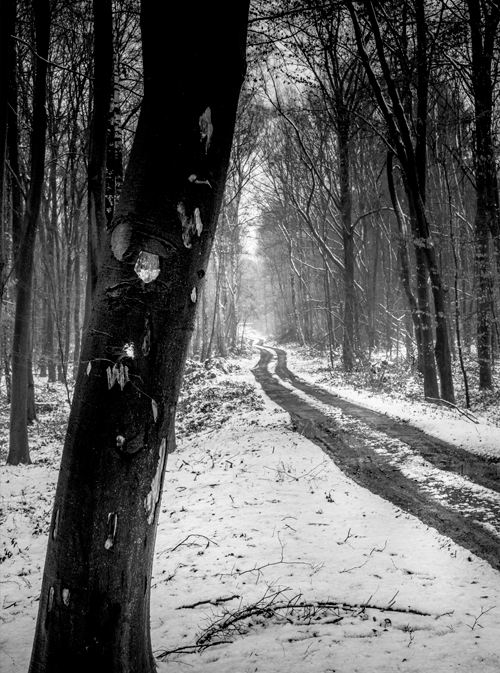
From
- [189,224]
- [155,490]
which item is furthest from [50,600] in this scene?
[189,224]

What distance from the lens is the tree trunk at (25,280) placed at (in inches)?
328

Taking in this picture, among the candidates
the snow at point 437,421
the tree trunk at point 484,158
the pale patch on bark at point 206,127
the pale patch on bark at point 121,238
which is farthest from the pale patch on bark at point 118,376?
the tree trunk at point 484,158

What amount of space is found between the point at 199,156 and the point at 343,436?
7500 mm

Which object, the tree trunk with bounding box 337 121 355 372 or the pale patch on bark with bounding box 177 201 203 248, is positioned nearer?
the pale patch on bark with bounding box 177 201 203 248

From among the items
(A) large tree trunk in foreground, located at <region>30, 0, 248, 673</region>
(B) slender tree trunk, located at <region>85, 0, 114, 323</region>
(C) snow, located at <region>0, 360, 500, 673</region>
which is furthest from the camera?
(B) slender tree trunk, located at <region>85, 0, 114, 323</region>

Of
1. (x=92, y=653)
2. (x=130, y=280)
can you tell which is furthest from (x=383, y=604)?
(x=130, y=280)

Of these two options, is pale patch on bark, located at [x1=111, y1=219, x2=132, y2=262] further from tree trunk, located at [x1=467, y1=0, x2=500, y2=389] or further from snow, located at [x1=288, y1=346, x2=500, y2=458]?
tree trunk, located at [x1=467, y1=0, x2=500, y2=389]

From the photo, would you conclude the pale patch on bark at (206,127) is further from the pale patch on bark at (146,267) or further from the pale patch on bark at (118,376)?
the pale patch on bark at (118,376)

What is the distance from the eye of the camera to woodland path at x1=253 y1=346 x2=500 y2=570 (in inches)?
175

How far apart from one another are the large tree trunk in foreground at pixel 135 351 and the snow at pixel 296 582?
134cm

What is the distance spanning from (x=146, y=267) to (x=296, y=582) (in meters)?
3.21

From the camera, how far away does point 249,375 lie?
19.8 metres

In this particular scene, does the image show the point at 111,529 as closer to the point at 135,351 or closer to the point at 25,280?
the point at 135,351

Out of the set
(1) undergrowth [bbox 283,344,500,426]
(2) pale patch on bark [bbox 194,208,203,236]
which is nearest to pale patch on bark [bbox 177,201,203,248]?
(2) pale patch on bark [bbox 194,208,203,236]
